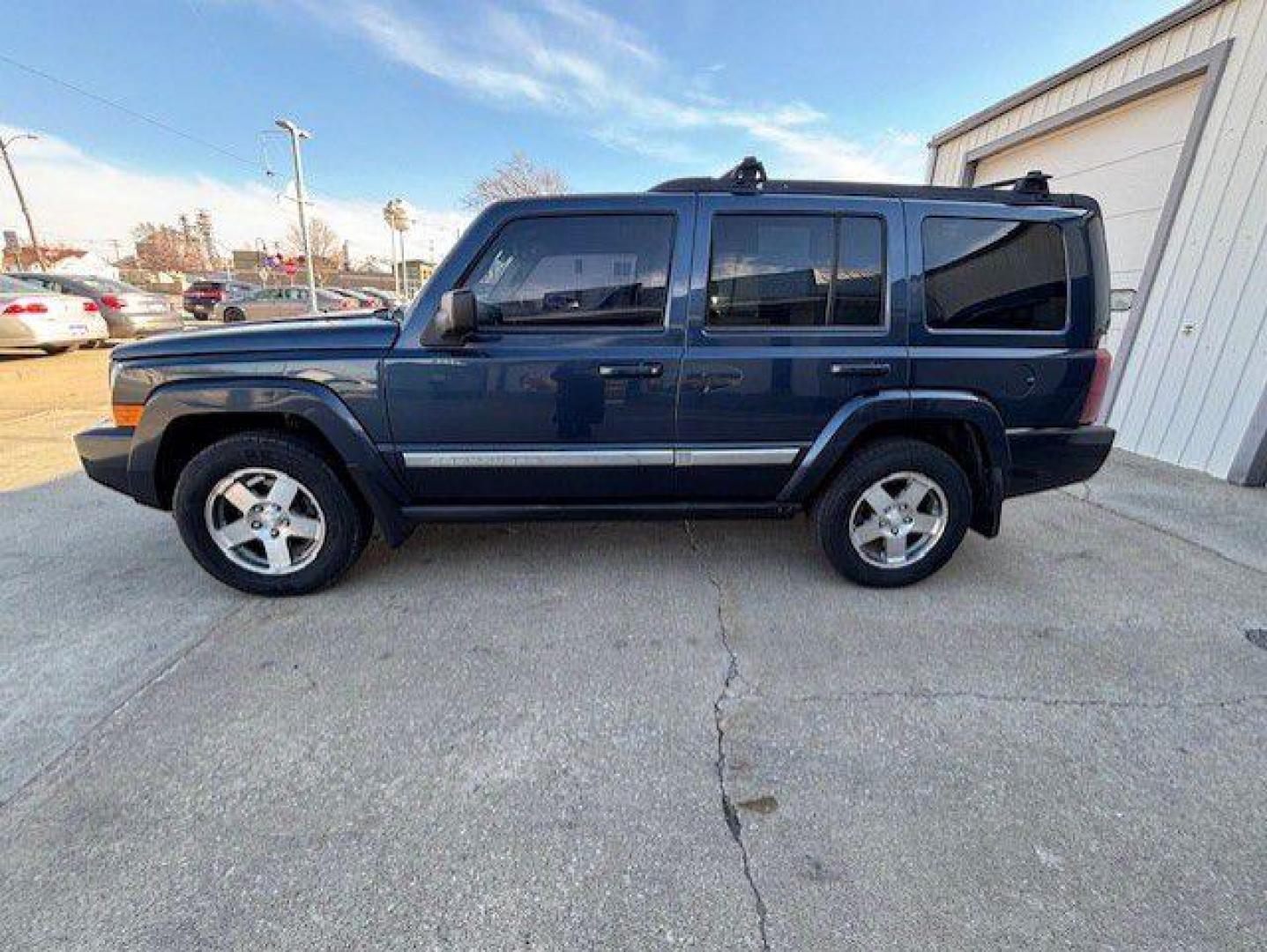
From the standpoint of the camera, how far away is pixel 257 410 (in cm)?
283

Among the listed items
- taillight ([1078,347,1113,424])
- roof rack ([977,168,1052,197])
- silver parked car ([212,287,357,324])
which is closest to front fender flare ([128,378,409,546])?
roof rack ([977,168,1052,197])

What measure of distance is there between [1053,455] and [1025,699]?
4.46 feet

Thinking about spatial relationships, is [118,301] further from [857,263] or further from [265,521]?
[857,263]

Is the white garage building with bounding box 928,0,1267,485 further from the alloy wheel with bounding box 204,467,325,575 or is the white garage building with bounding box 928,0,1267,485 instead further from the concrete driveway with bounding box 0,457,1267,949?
the alloy wheel with bounding box 204,467,325,575

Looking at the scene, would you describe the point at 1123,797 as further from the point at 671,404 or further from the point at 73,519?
the point at 73,519

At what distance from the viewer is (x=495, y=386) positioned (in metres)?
2.80

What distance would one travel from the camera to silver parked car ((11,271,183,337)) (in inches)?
438

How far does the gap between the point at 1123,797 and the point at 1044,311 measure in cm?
216

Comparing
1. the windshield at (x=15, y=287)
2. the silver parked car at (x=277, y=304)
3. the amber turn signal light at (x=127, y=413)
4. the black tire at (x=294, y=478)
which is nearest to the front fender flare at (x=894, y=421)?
the black tire at (x=294, y=478)

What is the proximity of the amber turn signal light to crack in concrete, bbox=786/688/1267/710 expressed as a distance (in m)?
3.20

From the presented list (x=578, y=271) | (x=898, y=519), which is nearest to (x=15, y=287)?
(x=578, y=271)

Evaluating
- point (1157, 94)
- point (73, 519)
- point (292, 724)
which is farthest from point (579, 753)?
point (1157, 94)

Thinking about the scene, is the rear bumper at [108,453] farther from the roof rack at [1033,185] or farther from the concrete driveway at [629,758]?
the roof rack at [1033,185]

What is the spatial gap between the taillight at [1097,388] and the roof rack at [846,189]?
0.75 metres
